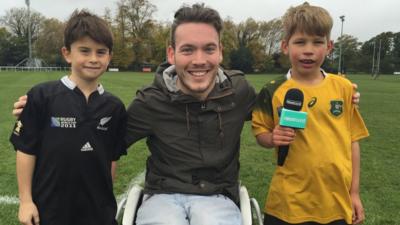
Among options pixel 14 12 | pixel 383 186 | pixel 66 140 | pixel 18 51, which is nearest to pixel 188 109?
pixel 66 140

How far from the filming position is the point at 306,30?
10.2ft

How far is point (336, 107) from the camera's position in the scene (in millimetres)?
3131

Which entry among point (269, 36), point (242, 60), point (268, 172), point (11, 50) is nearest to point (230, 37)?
point (242, 60)

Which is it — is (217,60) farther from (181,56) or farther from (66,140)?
(66,140)

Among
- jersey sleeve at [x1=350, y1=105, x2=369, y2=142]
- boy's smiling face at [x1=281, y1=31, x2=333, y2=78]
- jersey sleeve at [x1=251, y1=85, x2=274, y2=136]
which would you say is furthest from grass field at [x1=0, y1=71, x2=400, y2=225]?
boy's smiling face at [x1=281, y1=31, x2=333, y2=78]

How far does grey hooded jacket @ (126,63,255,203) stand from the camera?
10.6 feet

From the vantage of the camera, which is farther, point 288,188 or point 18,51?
point 18,51

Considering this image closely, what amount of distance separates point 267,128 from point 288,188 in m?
0.44

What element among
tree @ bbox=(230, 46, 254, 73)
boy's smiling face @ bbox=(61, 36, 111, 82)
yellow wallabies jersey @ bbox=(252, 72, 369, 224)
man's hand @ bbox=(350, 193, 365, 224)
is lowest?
tree @ bbox=(230, 46, 254, 73)

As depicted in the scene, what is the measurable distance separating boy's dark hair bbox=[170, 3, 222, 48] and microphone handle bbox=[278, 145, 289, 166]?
0.95 metres


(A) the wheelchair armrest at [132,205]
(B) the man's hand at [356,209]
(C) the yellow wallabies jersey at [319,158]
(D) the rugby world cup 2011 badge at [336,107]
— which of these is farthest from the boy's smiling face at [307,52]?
(A) the wheelchair armrest at [132,205]

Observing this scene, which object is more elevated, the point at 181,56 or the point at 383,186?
the point at 181,56

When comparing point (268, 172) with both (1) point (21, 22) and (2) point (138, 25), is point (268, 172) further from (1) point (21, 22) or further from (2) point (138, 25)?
(1) point (21, 22)

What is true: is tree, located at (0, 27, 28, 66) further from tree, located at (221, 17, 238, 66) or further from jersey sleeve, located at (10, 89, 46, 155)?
jersey sleeve, located at (10, 89, 46, 155)
